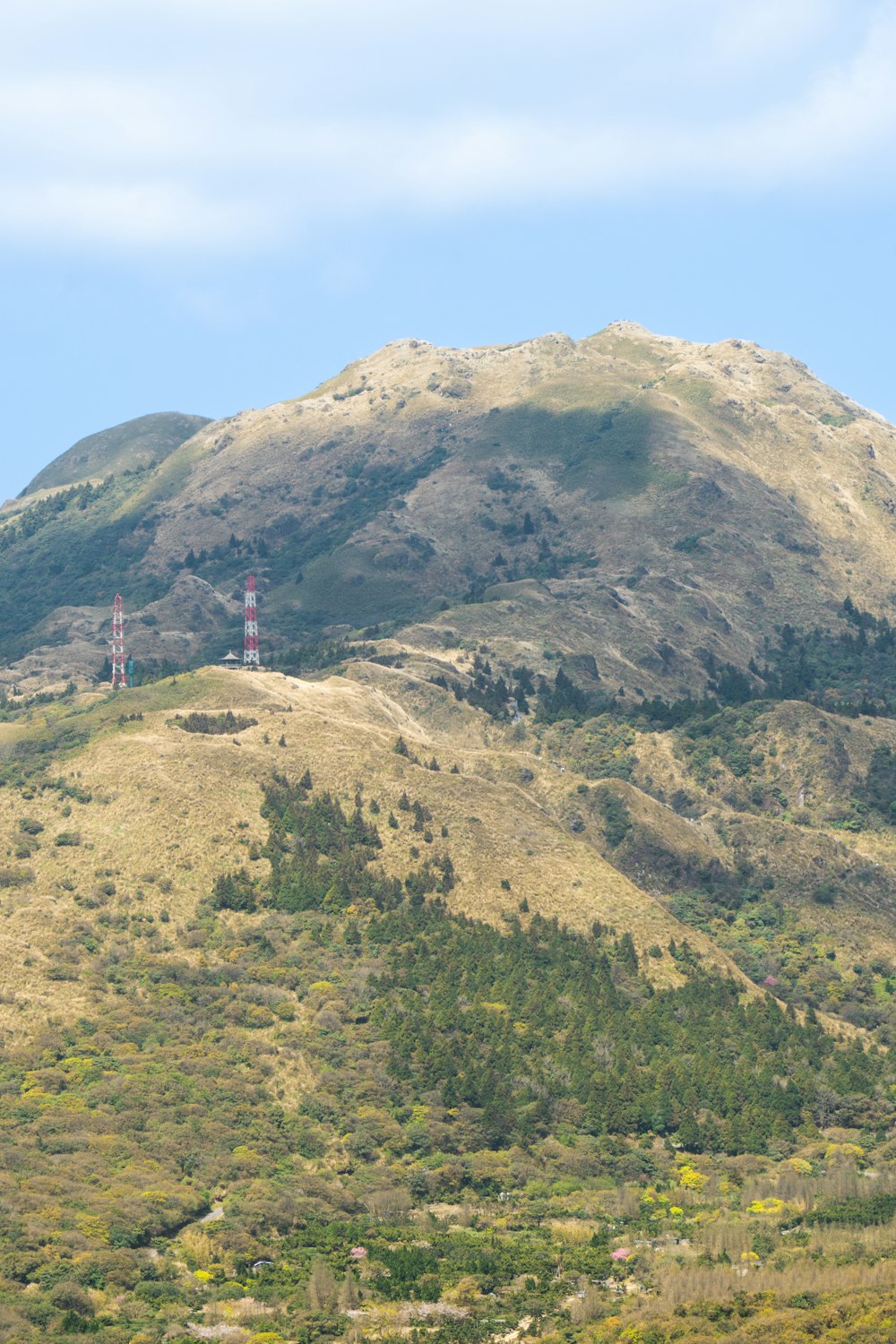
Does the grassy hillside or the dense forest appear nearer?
the grassy hillside

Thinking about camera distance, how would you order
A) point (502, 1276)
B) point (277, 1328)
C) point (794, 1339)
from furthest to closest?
point (502, 1276), point (277, 1328), point (794, 1339)

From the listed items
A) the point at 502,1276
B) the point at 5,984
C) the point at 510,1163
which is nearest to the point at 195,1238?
the point at 502,1276

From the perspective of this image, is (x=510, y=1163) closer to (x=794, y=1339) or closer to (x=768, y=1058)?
(x=768, y=1058)

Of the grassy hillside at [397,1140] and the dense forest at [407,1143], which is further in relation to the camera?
the dense forest at [407,1143]

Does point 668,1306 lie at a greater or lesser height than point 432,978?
lesser

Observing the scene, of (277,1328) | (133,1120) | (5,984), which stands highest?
(5,984)

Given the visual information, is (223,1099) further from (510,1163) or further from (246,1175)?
(510,1163)

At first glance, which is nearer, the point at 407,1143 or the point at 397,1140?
the point at 397,1140

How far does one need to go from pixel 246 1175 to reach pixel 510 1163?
946 inches

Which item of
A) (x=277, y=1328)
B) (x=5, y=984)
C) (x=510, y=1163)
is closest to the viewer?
(x=277, y=1328)

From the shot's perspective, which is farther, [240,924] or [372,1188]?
[240,924]

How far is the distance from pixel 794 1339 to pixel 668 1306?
12739 millimetres

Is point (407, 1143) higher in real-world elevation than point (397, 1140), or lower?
lower

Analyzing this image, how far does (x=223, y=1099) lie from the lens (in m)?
163
